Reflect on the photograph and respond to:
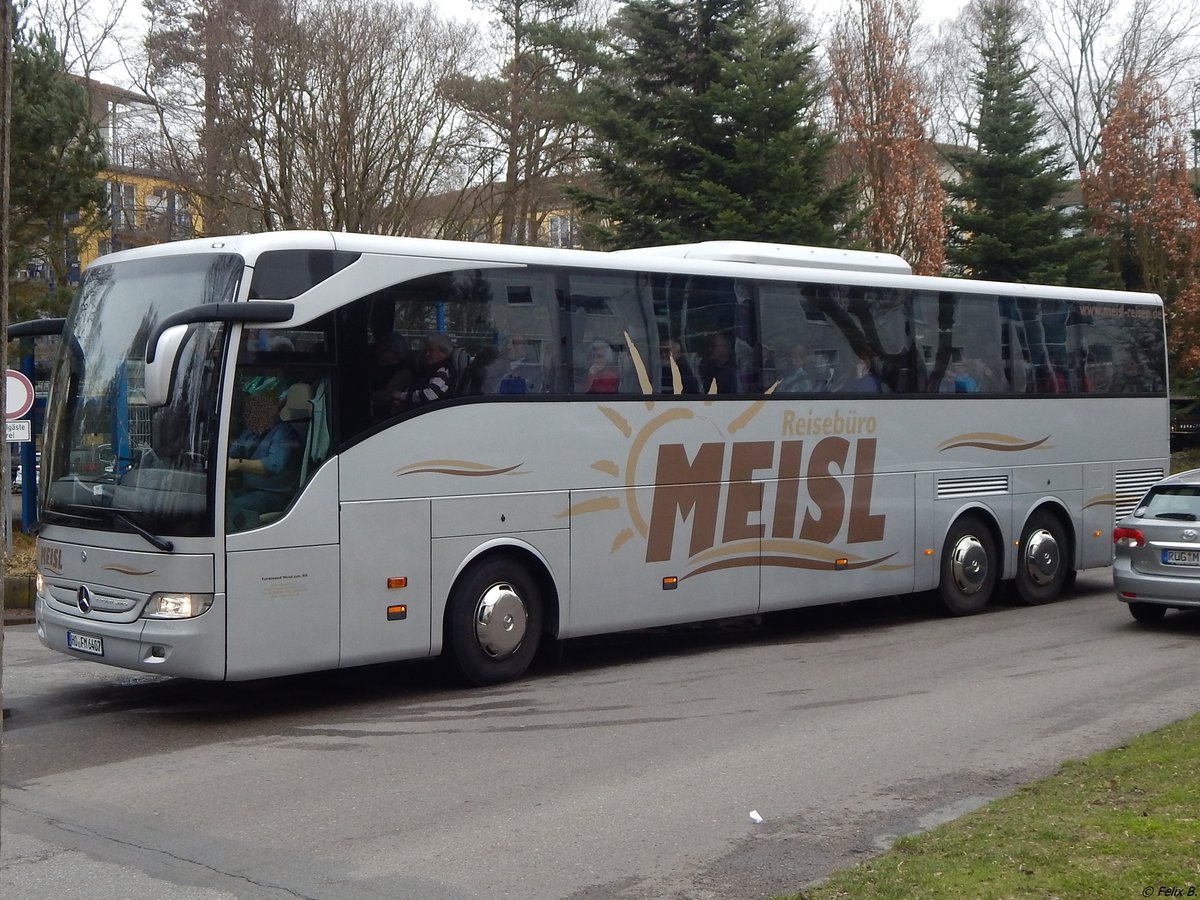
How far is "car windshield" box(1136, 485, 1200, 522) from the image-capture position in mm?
13797

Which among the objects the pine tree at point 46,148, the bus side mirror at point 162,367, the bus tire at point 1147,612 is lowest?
the bus tire at point 1147,612

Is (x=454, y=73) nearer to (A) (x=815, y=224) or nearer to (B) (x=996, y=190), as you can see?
(A) (x=815, y=224)

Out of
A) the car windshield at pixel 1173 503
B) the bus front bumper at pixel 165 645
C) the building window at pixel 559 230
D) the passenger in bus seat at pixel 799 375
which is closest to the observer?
the bus front bumper at pixel 165 645

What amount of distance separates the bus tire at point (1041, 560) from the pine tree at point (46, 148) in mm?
13466

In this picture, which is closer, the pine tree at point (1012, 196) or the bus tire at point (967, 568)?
the bus tire at point (967, 568)

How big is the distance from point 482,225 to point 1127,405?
17.6m

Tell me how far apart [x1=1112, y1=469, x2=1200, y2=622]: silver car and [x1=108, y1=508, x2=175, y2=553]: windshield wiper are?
9.71 meters

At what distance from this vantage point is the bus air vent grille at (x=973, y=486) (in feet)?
49.6

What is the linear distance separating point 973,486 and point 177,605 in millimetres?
9414

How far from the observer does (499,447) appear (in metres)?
11.0

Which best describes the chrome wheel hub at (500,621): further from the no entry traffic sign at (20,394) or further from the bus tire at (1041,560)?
the no entry traffic sign at (20,394)

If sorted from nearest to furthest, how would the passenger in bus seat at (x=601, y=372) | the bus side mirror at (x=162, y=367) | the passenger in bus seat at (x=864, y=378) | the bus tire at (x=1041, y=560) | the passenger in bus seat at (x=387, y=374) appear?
the bus side mirror at (x=162, y=367)
the passenger in bus seat at (x=387, y=374)
the passenger in bus seat at (x=601, y=372)
the passenger in bus seat at (x=864, y=378)
the bus tire at (x=1041, y=560)

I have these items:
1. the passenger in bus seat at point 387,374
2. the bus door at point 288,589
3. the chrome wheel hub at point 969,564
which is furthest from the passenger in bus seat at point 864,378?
the bus door at point 288,589

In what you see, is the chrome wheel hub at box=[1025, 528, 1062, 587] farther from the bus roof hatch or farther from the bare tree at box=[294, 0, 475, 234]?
the bare tree at box=[294, 0, 475, 234]
